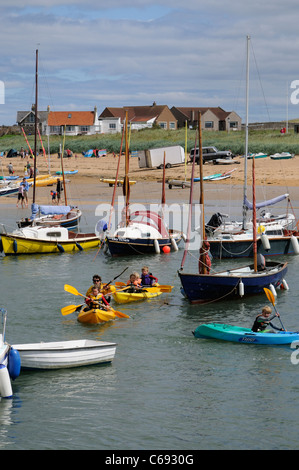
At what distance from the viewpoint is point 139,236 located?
4016 centimetres

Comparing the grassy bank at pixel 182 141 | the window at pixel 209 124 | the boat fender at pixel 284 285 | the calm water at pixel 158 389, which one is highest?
the window at pixel 209 124

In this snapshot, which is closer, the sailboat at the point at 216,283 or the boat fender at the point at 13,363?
the boat fender at the point at 13,363

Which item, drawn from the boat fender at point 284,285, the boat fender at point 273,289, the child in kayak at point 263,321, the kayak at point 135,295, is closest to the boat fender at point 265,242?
the boat fender at point 284,285

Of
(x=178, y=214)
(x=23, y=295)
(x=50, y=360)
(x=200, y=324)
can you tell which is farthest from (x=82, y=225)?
(x=50, y=360)

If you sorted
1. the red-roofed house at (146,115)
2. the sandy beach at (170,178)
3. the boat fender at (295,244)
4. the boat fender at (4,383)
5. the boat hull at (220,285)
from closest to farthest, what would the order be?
the boat fender at (4,383)
the boat hull at (220,285)
the boat fender at (295,244)
the sandy beach at (170,178)
the red-roofed house at (146,115)

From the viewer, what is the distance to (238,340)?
23.5 metres

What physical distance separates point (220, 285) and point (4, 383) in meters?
12.3

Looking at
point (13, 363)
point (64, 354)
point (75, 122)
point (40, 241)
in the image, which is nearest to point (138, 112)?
point (75, 122)

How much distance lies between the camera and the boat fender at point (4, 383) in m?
18.3

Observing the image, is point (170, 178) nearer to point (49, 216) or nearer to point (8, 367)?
point (49, 216)

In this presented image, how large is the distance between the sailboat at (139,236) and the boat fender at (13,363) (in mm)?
20521

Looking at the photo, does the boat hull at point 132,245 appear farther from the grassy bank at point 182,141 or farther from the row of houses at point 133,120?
the row of houses at point 133,120
